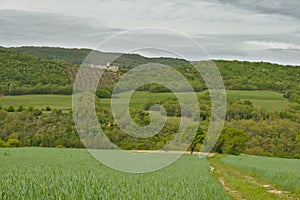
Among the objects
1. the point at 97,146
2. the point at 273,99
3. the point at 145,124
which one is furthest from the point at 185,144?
the point at 273,99

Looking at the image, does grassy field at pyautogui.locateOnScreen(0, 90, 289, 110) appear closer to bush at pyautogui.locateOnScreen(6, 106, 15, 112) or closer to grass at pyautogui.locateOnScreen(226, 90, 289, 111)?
grass at pyautogui.locateOnScreen(226, 90, 289, 111)

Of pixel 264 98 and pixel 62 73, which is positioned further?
pixel 264 98

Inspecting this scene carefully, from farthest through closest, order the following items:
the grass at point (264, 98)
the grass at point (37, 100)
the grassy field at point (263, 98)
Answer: the grassy field at point (263, 98) < the grass at point (264, 98) < the grass at point (37, 100)

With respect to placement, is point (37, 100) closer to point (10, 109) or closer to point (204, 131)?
point (10, 109)

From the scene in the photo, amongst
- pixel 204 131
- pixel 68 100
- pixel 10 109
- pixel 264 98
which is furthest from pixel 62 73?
pixel 264 98

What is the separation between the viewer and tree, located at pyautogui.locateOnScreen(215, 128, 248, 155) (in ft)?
213

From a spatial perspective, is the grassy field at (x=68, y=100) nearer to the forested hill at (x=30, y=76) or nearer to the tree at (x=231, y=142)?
the forested hill at (x=30, y=76)

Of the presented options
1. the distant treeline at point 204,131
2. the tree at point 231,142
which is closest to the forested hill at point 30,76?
the distant treeline at point 204,131

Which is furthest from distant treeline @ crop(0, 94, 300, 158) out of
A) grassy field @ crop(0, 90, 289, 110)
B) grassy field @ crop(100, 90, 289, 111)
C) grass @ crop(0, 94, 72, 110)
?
grass @ crop(0, 94, 72, 110)

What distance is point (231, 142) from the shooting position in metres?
65.6

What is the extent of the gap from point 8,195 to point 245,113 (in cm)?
8824

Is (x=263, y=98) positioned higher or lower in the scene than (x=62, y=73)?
lower

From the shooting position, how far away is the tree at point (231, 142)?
65062 mm

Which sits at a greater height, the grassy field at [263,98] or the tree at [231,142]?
the grassy field at [263,98]
